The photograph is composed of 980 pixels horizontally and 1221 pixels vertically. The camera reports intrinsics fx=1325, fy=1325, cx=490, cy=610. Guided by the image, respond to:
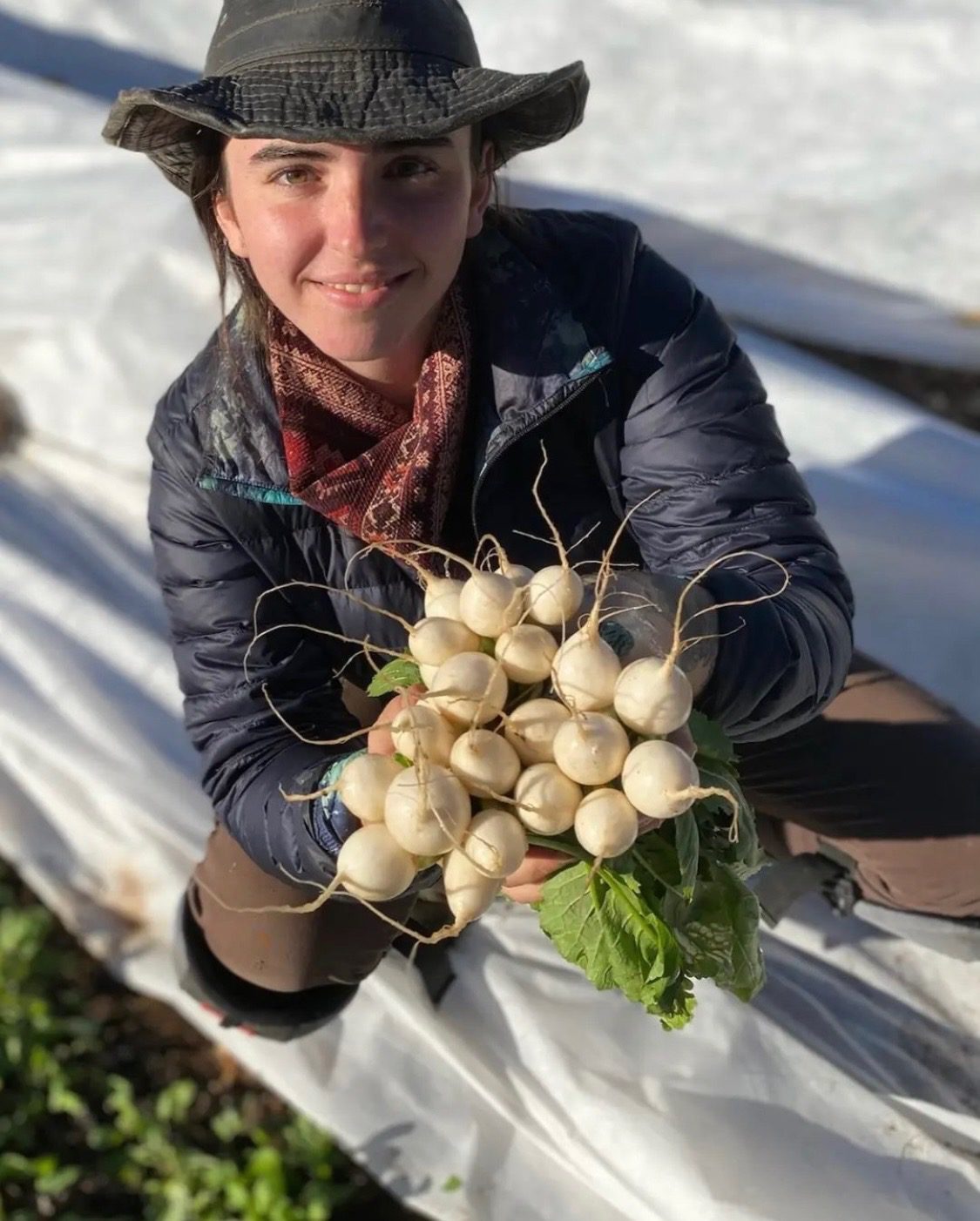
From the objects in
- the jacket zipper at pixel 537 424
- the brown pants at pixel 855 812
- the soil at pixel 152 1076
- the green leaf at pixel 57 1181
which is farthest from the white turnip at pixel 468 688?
the green leaf at pixel 57 1181

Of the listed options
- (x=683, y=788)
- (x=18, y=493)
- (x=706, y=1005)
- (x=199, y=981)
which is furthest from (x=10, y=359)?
(x=683, y=788)

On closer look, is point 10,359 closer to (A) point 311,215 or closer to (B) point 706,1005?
(A) point 311,215

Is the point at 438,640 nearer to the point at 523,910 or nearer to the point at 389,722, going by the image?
the point at 389,722

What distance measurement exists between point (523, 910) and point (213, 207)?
1.26 m

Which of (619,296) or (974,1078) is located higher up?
(619,296)

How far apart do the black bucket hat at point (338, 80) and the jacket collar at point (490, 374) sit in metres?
0.23

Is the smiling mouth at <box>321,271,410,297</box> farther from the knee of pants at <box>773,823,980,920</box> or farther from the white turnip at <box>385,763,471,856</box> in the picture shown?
the knee of pants at <box>773,823,980,920</box>

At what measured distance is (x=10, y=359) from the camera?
10.5ft

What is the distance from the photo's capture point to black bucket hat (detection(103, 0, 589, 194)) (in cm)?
135

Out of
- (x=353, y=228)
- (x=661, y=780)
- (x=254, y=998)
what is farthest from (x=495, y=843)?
(x=254, y=998)

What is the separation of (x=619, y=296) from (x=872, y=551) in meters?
1.21

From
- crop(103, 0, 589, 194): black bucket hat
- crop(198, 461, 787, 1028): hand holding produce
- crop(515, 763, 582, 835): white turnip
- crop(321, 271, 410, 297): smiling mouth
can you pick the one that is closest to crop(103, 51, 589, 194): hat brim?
crop(103, 0, 589, 194): black bucket hat

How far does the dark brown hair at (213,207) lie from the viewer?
154cm

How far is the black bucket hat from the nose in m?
0.05
